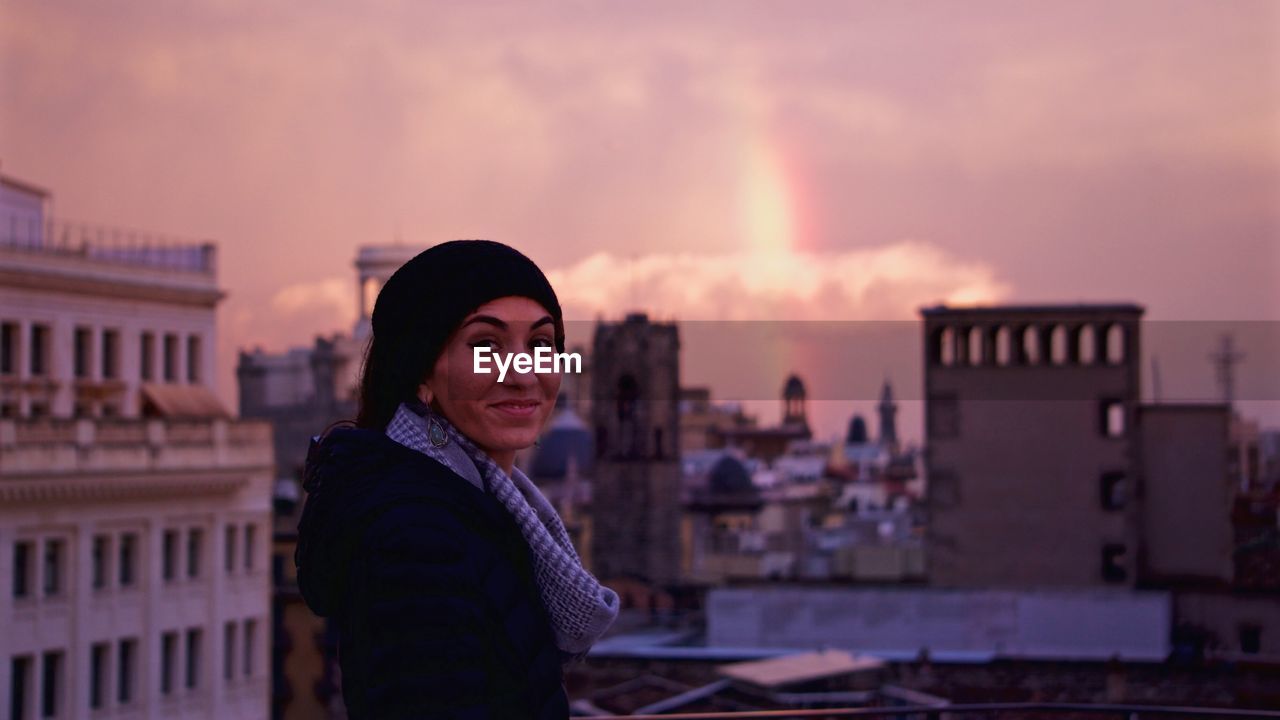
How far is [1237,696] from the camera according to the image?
32.3m

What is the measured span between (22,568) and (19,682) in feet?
5.61

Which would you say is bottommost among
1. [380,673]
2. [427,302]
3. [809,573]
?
[809,573]

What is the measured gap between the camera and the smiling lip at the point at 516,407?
9.48 ft

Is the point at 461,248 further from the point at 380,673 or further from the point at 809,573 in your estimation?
the point at 809,573

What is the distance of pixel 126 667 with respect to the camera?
95.7ft

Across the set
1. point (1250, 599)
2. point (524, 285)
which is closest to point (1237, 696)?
point (1250, 599)

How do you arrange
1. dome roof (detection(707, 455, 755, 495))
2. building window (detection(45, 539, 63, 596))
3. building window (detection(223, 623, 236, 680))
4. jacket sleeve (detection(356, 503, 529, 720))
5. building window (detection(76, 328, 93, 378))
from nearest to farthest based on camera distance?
jacket sleeve (detection(356, 503, 529, 720)), building window (detection(45, 539, 63, 596)), building window (detection(223, 623, 236, 680)), building window (detection(76, 328, 93, 378)), dome roof (detection(707, 455, 755, 495))

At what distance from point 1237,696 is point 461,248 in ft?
105

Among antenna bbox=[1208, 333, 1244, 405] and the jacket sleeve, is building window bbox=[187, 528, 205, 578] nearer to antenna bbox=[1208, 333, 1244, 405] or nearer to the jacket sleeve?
antenna bbox=[1208, 333, 1244, 405]

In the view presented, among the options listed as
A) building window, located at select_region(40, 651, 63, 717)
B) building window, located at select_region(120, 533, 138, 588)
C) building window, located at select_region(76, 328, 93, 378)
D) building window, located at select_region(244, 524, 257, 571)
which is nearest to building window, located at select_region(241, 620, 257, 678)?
building window, located at select_region(244, 524, 257, 571)

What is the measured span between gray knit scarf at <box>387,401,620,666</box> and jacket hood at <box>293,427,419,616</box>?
54 millimetres

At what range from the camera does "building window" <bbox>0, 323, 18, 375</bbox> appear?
30031mm

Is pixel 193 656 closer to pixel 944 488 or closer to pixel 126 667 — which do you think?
pixel 126 667

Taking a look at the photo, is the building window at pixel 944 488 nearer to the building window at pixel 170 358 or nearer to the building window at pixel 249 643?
the building window at pixel 249 643
